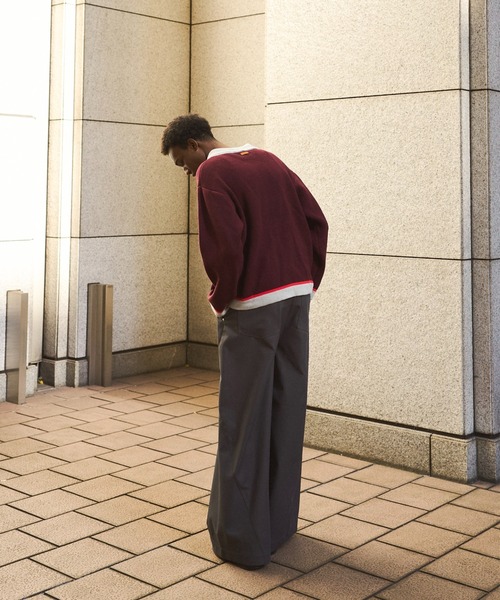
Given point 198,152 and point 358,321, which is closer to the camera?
point 198,152

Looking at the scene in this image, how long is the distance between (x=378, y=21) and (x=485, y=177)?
109 cm

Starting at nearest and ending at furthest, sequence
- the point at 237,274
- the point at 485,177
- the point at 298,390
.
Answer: the point at 237,274, the point at 298,390, the point at 485,177

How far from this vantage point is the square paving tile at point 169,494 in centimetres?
471

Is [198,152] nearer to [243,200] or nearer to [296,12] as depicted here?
[243,200]

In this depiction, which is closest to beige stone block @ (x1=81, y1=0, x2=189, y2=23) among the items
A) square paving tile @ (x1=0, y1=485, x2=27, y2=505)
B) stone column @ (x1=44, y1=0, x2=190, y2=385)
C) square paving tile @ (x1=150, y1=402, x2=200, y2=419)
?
stone column @ (x1=44, y1=0, x2=190, y2=385)

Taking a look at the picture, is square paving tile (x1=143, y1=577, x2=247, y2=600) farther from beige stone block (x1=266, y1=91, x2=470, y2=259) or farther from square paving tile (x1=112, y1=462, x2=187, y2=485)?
beige stone block (x1=266, y1=91, x2=470, y2=259)

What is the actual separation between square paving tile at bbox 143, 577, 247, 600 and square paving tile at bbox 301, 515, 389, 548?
0.72 metres

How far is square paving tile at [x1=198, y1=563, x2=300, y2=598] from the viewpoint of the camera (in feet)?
12.1

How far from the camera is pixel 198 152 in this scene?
3.94 m


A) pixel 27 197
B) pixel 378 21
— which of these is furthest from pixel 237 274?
pixel 27 197

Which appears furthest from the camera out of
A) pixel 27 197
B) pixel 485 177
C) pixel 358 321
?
pixel 27 197

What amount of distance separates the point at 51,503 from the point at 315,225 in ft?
6.34

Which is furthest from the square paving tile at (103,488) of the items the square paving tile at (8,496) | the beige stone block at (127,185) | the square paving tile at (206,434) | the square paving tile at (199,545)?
the beige stone block at (127,185)

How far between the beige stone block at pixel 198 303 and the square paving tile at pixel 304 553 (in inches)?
155
